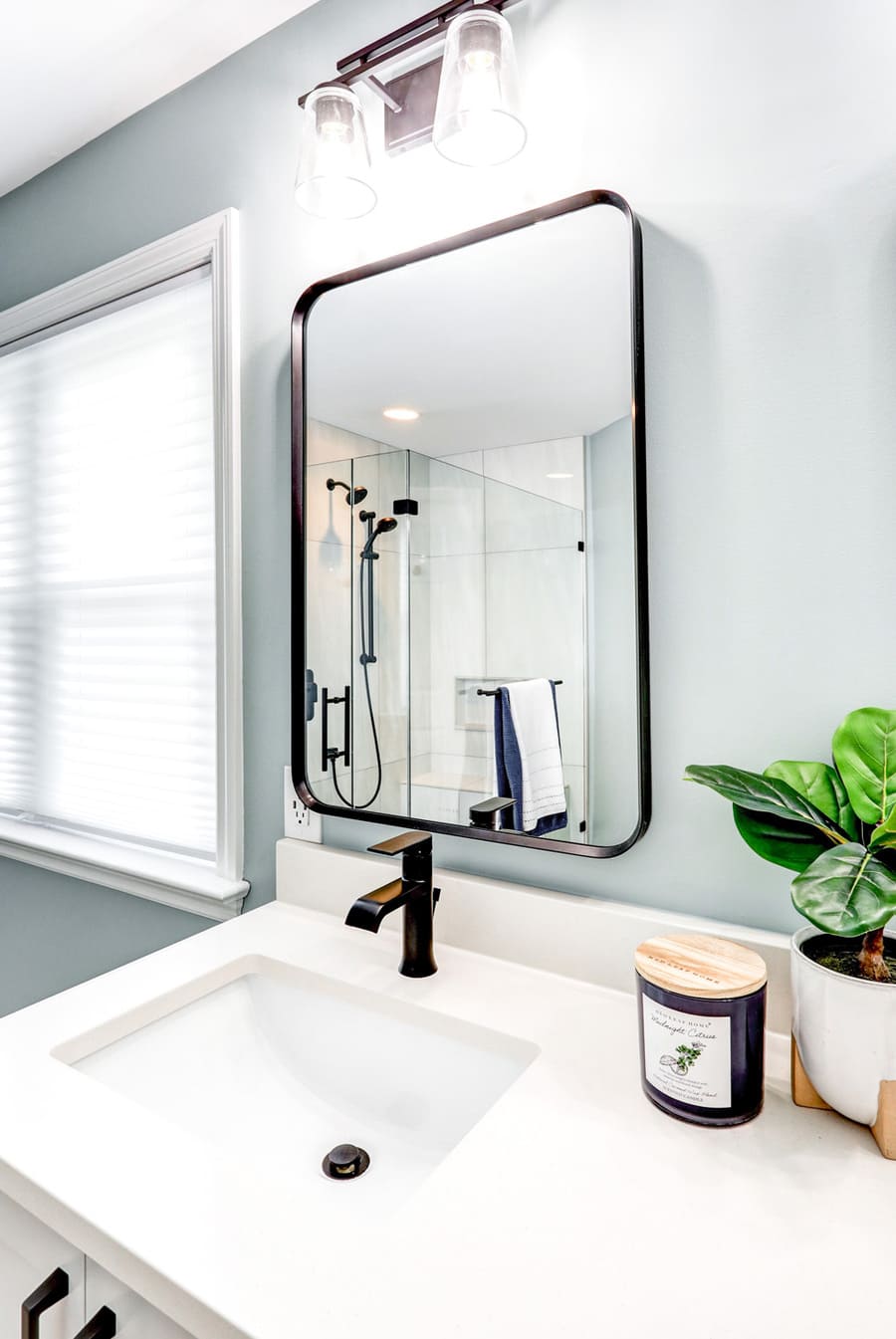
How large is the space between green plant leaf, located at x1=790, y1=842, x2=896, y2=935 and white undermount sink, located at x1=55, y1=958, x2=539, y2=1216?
376 millimetres

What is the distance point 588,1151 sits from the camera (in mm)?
653

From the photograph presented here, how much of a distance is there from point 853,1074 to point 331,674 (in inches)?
34.0

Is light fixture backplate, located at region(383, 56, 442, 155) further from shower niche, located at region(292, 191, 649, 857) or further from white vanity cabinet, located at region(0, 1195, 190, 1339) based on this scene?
white vanity cabinet, located at region(0, 1195, 190, 1339)

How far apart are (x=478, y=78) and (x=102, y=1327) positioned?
1330mm

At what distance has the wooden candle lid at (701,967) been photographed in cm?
68

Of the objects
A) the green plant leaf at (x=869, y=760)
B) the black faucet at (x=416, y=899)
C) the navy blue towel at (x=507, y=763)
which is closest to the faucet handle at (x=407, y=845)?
the black faucet at (x=416, y=899)

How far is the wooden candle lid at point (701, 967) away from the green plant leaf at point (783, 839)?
10 centimetres

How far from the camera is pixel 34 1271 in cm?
66

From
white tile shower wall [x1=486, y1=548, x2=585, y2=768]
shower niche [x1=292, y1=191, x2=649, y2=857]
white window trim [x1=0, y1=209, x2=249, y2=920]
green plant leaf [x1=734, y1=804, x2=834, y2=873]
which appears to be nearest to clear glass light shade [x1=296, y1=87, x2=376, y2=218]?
shower niche [x1=292, y1=191, x2=649, y2=857]

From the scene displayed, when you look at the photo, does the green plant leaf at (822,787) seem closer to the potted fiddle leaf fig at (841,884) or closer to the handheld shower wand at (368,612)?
the potted fiddle leaf fig at (841,884)

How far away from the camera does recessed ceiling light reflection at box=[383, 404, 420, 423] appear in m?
1.12

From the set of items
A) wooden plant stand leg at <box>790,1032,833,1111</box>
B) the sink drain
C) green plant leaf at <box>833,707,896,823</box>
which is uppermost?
green plant leaf at <box>833,707,896,823</box>

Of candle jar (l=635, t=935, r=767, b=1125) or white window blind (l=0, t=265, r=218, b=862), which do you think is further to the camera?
white window blind (l=0, t=265, r=218, b=862)

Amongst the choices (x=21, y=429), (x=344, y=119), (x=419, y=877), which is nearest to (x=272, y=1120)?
(x=419, y=877)
